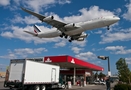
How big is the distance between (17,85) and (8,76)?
69.3 inches

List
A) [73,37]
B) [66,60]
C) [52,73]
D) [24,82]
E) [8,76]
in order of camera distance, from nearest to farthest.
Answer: [24,82] → [8,76] → [52,73] → [66,60] → [73,37]

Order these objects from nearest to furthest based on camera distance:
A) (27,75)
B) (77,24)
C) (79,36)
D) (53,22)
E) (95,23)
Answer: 1. (27,75)
2. (95,23)
3. (53,22)
4. (77,24)
5. (79,36)

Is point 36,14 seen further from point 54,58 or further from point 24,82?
point 24,82

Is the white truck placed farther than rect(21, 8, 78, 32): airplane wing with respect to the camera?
No

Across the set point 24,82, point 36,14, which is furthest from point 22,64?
point 36,14

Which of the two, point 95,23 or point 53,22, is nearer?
point 95,23

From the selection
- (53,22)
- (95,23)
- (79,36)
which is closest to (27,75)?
(53,22)

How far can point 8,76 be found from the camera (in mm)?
16766

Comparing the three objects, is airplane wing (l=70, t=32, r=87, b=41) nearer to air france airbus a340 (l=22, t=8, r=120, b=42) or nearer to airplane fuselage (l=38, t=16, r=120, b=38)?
air france airbus a340 (l=22, t=8, r=120, b=42)

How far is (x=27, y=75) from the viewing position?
631 inches

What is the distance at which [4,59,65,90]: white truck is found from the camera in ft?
51.8

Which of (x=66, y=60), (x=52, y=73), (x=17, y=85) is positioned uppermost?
(x=66, y=60)

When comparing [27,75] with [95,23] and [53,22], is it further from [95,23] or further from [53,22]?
[95,23]

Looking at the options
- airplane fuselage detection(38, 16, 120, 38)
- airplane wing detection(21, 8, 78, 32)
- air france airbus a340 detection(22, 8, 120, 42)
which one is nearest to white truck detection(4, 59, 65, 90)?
airplane wing detection(21, 8, 78, 32)
